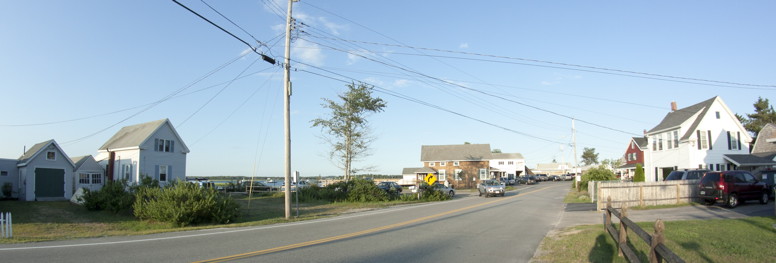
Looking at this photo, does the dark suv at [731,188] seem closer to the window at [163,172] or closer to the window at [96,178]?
the window at [163,172]

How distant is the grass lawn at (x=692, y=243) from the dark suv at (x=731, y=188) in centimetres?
651

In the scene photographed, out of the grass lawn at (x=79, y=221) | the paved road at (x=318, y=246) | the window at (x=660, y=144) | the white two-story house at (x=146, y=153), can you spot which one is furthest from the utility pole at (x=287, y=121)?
the window at (x=660, y=144)

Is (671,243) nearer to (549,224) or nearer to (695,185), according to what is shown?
(549,224)

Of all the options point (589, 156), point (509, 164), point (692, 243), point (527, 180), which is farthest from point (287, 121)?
point (589, 156)

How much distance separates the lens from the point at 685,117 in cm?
3766

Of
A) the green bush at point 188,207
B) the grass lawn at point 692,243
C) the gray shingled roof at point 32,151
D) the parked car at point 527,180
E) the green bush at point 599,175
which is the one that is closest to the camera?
the grass lawn at point 692,243

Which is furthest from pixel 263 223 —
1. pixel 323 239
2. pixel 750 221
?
pixel 750 221

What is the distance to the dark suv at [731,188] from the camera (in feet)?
62.9

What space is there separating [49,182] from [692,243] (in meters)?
38.4

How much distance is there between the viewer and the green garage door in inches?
1234

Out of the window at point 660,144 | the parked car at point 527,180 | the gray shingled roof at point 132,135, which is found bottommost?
the parked car at point 527,180

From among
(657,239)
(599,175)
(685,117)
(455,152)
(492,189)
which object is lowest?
(492,189)

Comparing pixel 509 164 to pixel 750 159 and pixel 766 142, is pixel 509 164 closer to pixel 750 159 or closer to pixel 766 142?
pixel 766 142

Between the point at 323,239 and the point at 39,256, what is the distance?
6.38m
